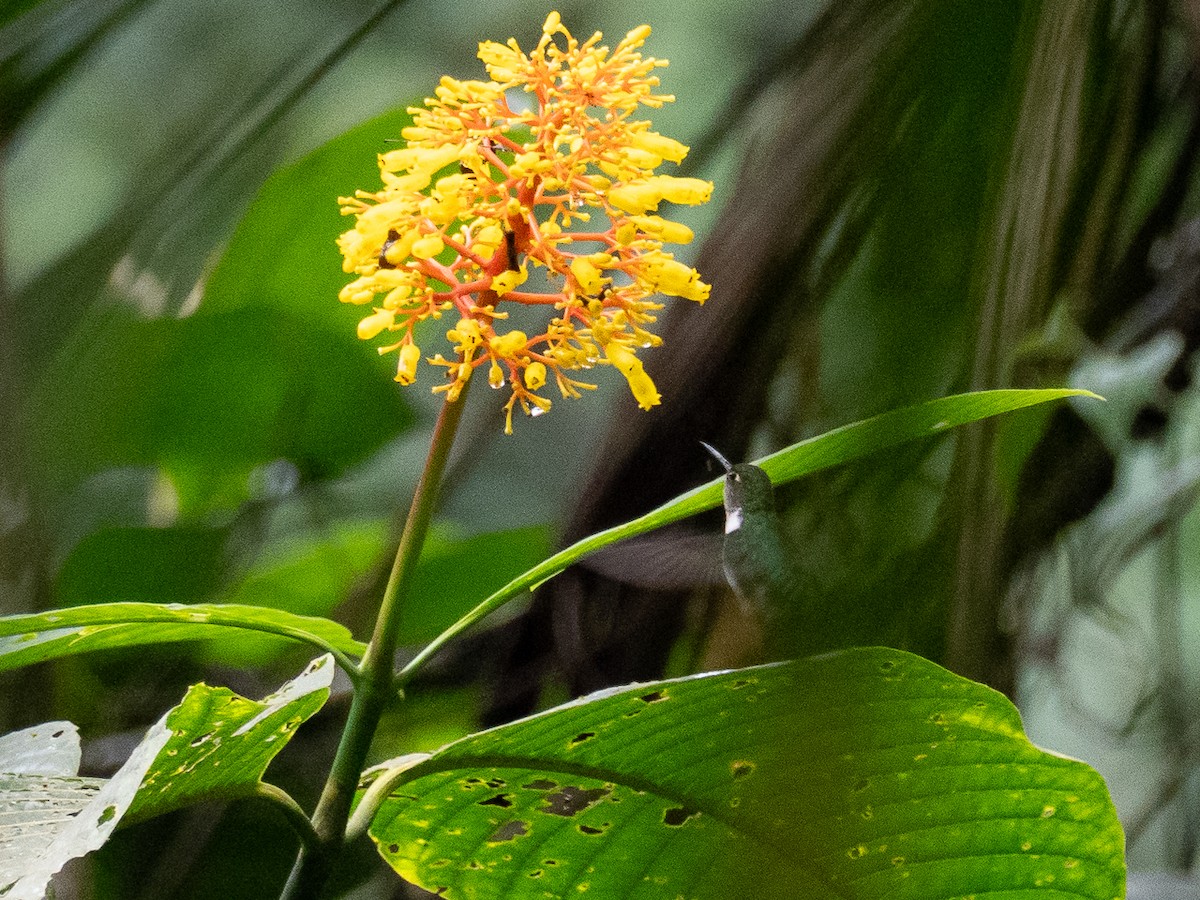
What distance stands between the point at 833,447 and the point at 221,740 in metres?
0.30

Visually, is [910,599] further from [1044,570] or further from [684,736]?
[1044,570]

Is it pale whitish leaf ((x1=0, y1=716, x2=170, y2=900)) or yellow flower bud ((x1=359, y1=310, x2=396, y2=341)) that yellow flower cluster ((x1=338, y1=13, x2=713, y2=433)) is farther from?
pale whitish leaf ((x1=0, y1=716, x2=170, y2=900))

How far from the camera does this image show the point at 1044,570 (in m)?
0.90

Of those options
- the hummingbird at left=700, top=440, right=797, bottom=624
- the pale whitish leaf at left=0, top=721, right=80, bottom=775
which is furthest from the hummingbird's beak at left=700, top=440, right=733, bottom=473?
the pale whitish leaf at left=0, top=721, right=80, bottom=775

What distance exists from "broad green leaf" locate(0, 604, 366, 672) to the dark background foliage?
44mm

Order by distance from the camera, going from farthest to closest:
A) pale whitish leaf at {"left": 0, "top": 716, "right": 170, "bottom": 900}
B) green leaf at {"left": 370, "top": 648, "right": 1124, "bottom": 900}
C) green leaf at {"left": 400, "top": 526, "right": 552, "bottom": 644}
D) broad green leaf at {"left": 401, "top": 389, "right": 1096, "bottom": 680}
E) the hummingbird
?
green leaf at {"left": 400, "top": 526, "right": 552, "bottom": 644} < the hummingbird < green leaf at {"left": 370, "top": 648, "right": 1124, "bottom": 900} < pale whitish leaf at {"left": 0, "top": 716, "right": 170, "bottom": 900} < broad green leaf at {"left": 401, "top": 389, "right": 1096, "bottom": 680}

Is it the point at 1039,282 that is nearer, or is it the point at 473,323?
the point at 1039,282

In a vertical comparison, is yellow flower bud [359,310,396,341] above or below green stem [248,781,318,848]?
above

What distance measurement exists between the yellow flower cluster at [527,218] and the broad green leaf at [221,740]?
0.45 feet

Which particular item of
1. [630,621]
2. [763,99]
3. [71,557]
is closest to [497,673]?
[630,621]

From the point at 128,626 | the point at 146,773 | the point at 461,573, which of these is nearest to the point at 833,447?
the point at 146,773

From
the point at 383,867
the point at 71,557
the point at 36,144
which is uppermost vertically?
the point at 36,144

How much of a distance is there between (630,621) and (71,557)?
0.43 meters

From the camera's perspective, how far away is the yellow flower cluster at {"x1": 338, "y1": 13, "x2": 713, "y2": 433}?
0.48 m
